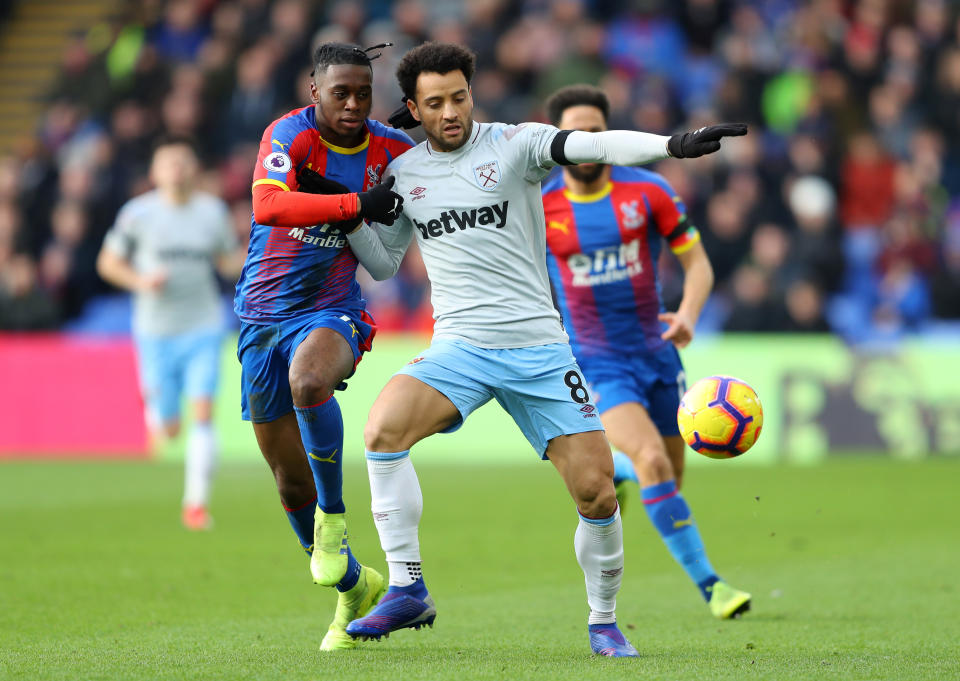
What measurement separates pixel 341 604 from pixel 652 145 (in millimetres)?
2438

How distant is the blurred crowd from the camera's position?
1611 cm

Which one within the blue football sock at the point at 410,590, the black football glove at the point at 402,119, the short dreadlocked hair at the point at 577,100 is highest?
the short dreadlocked hair at the point at 577,100

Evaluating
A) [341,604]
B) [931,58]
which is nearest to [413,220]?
[341,604]

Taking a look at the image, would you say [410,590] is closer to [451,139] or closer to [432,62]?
[451,139]

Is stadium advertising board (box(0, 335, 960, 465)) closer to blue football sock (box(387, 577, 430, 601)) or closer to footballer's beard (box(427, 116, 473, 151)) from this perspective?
footballer's beard (box(427, 116, 473, 151))

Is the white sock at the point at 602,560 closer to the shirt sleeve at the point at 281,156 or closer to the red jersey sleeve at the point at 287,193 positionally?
the red jersey sleeve at the point at 287,193

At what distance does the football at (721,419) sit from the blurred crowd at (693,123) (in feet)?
29.9

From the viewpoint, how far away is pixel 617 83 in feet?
57.7

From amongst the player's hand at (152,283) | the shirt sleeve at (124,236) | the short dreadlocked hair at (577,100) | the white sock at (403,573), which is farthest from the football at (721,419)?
the shirt sleeve at (124,236)

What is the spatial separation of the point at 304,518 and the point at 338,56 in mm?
2105

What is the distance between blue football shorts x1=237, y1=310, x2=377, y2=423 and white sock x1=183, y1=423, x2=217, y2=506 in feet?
15.2

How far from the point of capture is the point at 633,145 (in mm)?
5352

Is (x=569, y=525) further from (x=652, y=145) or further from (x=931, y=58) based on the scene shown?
(x=931, y=58)

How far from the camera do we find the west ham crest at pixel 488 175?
5.67 metres
